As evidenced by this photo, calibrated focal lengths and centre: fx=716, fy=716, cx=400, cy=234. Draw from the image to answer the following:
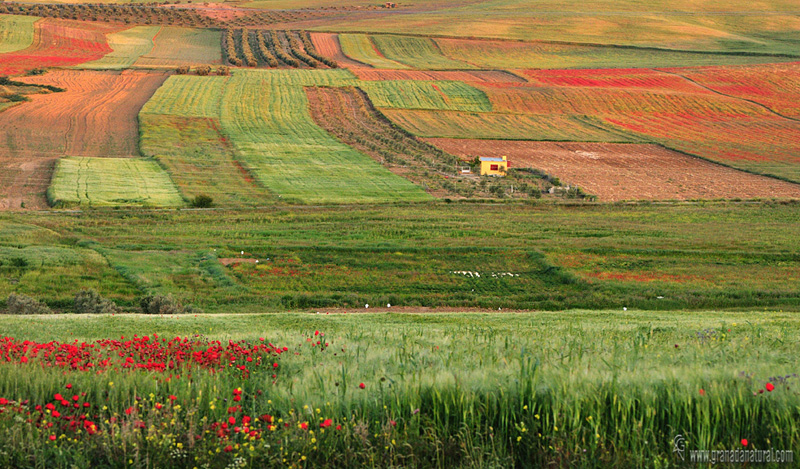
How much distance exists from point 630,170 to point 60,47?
99.3 meters

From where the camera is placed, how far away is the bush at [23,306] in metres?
22.1

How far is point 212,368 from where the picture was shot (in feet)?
31.8

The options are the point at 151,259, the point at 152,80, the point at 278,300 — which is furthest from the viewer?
the point at 152,80

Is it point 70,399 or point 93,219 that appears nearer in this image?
point 70,399

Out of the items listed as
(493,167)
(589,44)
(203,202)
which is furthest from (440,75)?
(203,202)

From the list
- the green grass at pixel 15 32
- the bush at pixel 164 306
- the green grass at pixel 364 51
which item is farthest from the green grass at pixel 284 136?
the green grass at pixel 15 32

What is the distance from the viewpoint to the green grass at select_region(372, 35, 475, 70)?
407 feet

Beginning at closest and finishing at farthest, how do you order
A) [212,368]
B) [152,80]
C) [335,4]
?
[212,368], [152,80], [335,4]

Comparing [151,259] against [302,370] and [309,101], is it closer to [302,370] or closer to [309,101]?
[302,370]

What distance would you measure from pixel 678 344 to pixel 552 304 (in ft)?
47.9

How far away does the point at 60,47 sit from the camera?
396ft

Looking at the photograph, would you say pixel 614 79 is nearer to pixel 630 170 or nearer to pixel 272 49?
pixel 630 170

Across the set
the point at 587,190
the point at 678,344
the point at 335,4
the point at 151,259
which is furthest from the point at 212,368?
the point at 335,4

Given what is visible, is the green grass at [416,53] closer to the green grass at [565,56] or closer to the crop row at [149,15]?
the green grass at [565,56]
